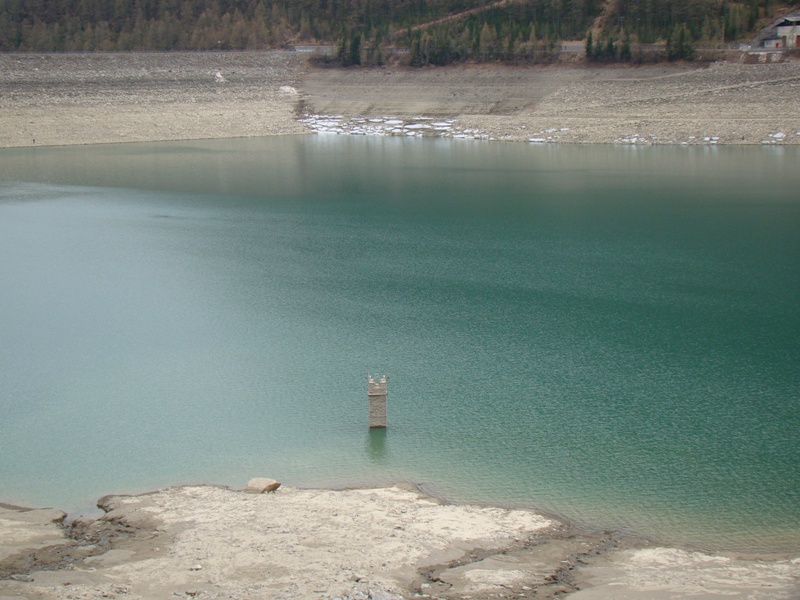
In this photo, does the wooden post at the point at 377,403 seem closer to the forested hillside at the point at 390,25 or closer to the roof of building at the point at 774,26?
the forested hillside at the point at 390,25

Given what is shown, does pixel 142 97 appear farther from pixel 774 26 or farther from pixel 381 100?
pixel 774 26

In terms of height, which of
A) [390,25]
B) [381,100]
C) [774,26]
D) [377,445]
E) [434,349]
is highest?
[390,25]

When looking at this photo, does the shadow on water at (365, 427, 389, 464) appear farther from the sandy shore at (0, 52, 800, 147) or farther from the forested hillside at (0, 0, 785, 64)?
the forested hillside at (0, 0, 785, 64)

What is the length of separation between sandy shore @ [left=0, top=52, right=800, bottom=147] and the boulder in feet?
130

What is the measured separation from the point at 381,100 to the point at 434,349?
151 ft

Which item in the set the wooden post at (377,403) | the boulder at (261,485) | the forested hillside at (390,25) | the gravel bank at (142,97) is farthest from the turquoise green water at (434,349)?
the forested hillside at (390,25)

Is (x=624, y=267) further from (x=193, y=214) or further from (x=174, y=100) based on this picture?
(x=174, y=100)

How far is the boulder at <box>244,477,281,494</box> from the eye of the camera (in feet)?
35.0

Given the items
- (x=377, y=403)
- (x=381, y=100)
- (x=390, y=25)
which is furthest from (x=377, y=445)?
(x=390, y=25)

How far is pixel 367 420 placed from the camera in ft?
43.1

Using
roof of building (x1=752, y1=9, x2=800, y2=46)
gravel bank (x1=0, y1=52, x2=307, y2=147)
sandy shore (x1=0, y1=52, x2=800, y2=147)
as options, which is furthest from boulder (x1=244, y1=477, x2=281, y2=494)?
roof of building (x1=752, y1=9, x2=800, y2=46)

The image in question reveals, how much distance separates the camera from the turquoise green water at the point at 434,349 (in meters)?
11.5

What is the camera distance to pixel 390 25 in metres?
73.4

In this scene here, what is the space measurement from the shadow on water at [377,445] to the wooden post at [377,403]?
98mm
